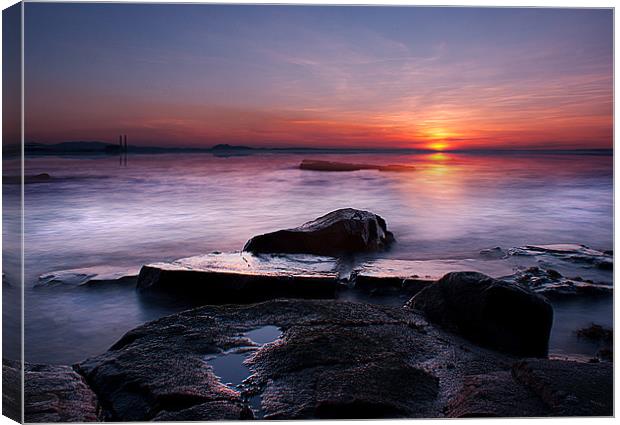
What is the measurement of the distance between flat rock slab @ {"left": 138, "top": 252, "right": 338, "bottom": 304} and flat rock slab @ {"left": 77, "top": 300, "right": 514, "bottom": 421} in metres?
0.42

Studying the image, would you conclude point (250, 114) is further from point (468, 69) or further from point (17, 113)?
point (17, 113)

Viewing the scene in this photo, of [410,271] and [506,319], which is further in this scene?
[410,271]

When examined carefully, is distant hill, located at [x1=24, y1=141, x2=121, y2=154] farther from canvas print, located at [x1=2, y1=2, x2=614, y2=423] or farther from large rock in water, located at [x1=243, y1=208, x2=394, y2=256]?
large rock in water, located at [x1=243, y1=208, x2=394, y2=256]

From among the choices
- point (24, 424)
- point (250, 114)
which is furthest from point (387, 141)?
point (24, 424)

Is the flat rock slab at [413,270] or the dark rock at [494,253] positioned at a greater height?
the dark rock at [494,253]

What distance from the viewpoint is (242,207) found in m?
5.36

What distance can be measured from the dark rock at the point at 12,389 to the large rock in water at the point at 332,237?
2.18 meters

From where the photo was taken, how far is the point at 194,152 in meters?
4.49

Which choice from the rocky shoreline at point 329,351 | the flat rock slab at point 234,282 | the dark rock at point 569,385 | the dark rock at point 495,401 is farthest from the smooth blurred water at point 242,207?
the dark rock at point 495,401

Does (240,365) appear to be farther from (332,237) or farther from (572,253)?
(572,253)

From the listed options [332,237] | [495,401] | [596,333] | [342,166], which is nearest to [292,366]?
[495,401]

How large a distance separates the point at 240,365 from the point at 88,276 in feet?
6.58

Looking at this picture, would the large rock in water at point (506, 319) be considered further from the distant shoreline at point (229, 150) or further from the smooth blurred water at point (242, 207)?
the distant shoreline at point (229, 150)

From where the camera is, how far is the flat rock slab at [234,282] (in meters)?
3.92
